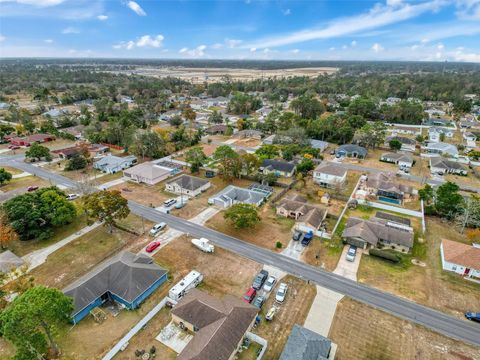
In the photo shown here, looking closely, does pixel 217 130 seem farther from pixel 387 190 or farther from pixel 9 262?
pixel 9 262

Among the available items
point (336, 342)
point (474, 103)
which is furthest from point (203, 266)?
point (474, 103)

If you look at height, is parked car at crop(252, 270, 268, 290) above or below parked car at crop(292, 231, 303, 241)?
above

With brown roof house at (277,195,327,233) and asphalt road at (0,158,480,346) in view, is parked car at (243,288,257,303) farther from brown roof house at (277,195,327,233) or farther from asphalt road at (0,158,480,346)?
brown roof house at (277,195,327,233)

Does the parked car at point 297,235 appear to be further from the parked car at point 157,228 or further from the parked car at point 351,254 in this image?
the parked car at point 157,228

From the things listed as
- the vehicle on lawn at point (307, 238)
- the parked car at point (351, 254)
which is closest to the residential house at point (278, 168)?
the vehicle on lawn at point (307, 238)

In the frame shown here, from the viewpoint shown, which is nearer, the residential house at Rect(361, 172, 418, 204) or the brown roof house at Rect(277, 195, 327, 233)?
the brown roof house at Rect(277, 195, 327, 233)

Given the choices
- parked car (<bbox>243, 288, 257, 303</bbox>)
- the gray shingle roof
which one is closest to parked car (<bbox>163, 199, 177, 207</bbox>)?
the gray shingle roof

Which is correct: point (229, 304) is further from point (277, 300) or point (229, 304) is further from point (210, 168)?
point (210, 168)
